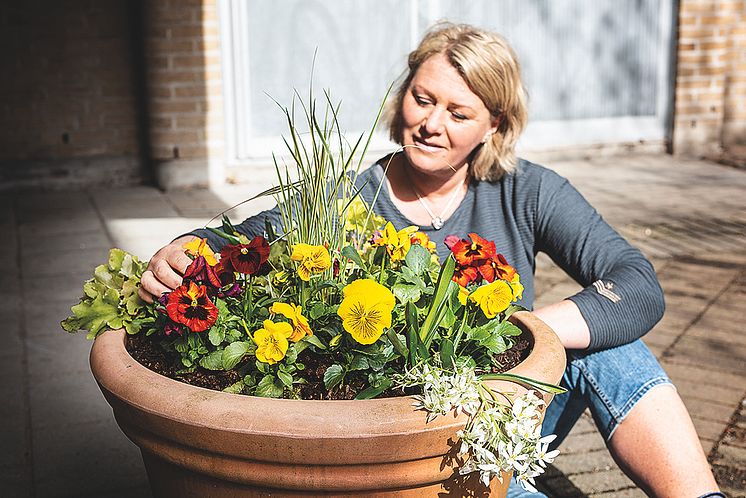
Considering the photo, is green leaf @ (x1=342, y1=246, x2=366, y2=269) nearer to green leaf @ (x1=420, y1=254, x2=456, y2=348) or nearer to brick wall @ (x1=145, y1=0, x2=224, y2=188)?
green leaf @ (x1=420, y1=254, x2=456, y2=348)

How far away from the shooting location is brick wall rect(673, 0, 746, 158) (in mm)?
7293

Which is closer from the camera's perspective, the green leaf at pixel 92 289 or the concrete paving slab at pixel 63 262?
the green leaf at pixel 92 289

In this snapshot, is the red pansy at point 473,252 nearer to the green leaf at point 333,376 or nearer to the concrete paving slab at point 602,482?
the green leaf at point 333,376

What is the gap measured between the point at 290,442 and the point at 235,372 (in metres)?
0.27

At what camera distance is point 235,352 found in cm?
137

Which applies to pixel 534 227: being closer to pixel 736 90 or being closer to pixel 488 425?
pixel 488 425

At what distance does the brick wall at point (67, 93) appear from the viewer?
5.89m

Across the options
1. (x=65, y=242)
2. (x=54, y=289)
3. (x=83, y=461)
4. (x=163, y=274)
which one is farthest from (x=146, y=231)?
(x=163, y=274)

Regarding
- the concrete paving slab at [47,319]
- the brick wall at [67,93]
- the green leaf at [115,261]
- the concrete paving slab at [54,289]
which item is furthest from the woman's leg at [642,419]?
the brick wall at [67,93]

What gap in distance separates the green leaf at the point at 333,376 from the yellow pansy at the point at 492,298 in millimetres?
235

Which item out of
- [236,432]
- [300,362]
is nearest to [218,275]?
[300,362]

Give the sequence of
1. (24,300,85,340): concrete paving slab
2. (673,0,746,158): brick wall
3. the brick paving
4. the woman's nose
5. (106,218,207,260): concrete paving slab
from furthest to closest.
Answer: (673,0,746,158): brick wall, (106,218,207,260): concrete paving slab, (24,300,85,340): concrete paving slab, the brick paving, the woman's nose

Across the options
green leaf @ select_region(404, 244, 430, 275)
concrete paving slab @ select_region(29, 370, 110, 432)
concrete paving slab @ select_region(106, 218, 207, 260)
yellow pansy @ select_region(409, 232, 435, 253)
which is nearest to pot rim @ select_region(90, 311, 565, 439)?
green leaf @ select_region(404, 244, 430, 275)

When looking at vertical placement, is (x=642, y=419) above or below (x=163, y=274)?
below
